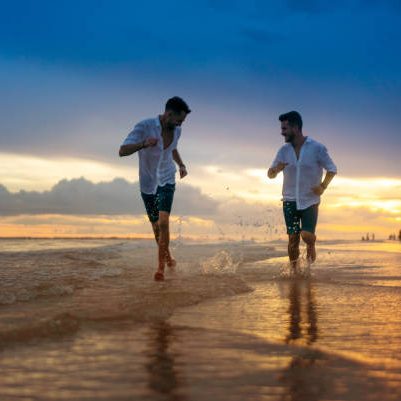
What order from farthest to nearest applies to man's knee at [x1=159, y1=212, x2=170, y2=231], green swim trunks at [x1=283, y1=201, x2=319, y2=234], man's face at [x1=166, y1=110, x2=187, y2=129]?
green swim trunks at [x1=283, y1=201, x2=319, y2=234] < man's knee at [x1=159, y1=212, x2=170, y2=231] < man's face at [x1=166, y1=110, x2=187, y2=129]

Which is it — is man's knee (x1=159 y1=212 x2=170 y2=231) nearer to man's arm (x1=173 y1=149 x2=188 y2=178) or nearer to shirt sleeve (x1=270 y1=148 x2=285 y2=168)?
man's arm (x1=173 y1=149 x2=188 y2=178)

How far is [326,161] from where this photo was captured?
315 inches

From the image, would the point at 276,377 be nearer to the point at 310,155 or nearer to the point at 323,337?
the point at 323,337

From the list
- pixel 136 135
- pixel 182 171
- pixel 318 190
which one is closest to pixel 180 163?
pixel 182 171

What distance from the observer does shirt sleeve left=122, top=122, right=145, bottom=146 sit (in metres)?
6.68

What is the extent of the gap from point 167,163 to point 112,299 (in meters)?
2.91

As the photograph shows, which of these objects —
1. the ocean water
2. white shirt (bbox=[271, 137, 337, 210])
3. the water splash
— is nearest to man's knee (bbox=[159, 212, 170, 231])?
the ocean water

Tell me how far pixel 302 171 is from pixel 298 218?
0.75 meters

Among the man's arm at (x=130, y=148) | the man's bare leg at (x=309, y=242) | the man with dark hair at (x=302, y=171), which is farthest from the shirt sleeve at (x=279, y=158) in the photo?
the man's arm at (x=130, y=148)

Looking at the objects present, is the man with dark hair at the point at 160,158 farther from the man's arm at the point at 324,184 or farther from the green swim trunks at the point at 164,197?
A: the man's arm at the point at 324,184

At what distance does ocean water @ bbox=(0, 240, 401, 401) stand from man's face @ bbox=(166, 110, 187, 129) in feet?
7.02

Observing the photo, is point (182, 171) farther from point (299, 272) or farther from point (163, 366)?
point (163, 366)

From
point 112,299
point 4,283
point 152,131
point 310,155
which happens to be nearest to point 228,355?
point 112,299

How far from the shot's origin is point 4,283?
234 inches
